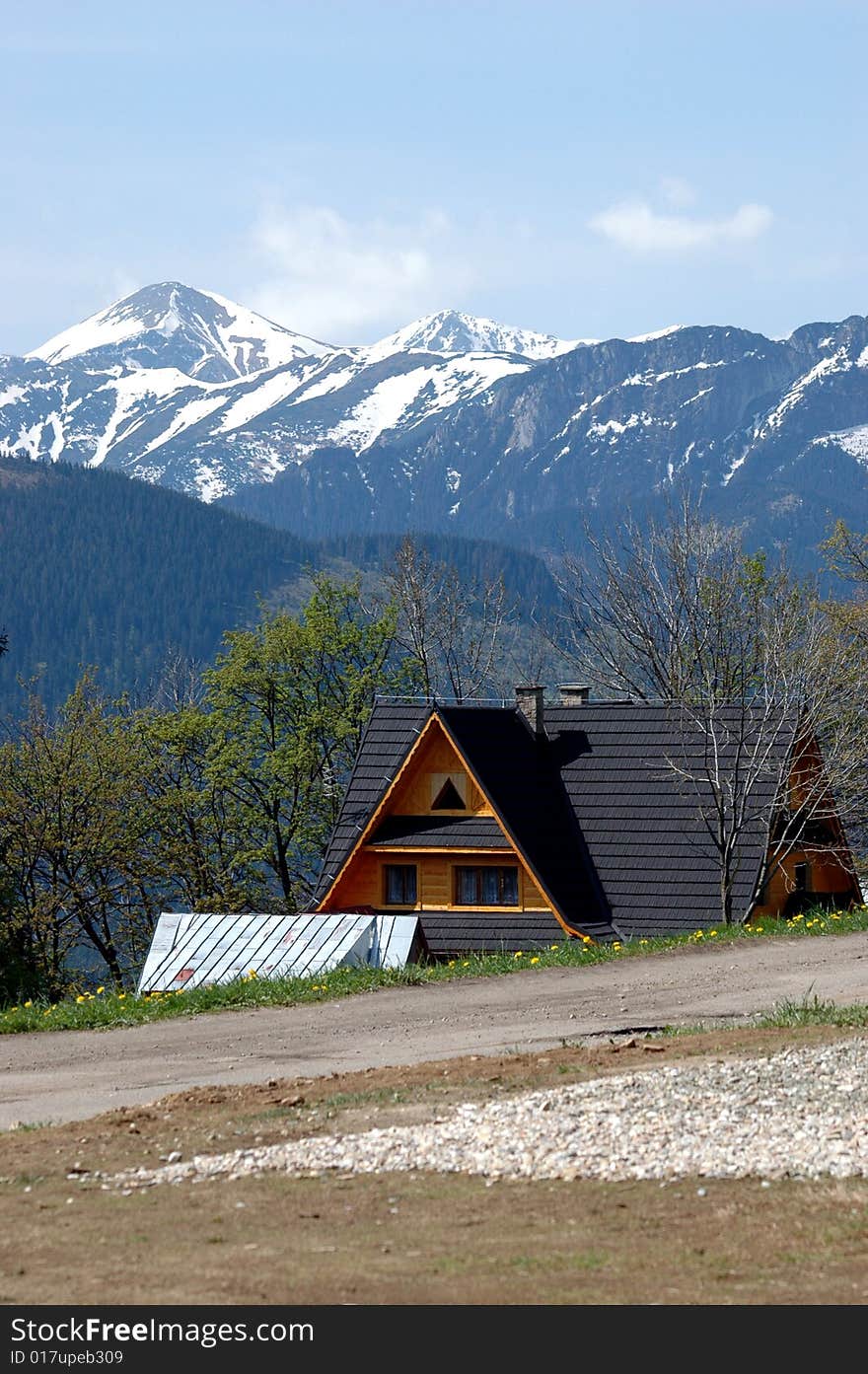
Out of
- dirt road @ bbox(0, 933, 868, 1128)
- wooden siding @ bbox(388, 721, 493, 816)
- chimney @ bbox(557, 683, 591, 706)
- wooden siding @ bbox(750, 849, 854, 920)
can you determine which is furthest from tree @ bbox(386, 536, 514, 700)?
dirt road @ bbox(0, 933, 868, 1128)

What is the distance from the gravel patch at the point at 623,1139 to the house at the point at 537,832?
23.7m

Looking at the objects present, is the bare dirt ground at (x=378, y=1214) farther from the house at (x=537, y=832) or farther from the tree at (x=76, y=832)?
the tree at (x=76, y=832)

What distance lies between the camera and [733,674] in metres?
49.6

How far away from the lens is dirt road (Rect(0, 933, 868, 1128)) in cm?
1638

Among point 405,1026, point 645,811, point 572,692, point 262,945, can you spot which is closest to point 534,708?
point 572,692

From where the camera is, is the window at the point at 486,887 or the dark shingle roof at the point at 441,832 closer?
the window at the point at 486,887

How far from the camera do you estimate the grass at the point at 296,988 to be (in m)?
20.2

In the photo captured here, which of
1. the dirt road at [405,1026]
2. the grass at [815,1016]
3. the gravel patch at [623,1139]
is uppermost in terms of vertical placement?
the gravel patch at [623,1139]

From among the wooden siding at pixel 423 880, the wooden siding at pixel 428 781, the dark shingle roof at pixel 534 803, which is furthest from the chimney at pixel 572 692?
the wooden siding at pixel 423 880

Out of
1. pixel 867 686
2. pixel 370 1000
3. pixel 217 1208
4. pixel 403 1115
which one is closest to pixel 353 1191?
pixel 217 1208

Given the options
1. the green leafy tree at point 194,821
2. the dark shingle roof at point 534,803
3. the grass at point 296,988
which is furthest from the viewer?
the green leafy tree at point 194,821

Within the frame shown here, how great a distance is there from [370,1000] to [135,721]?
36.7 meters

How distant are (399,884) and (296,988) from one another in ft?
60.2
